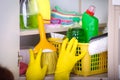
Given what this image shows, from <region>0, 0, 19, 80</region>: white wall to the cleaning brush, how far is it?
0.35 m

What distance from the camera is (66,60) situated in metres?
1.23

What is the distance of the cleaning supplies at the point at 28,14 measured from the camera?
4.26 ft

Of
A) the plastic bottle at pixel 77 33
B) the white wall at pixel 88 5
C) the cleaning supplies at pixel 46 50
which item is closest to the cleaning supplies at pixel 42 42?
the cleaning supplies at pixel 46 50

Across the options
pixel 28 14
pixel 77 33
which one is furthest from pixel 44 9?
pixel 77 33

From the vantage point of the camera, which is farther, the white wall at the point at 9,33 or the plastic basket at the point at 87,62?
the plastic basket at the point at 87,62

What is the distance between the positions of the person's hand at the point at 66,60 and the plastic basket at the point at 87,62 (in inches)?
2.2

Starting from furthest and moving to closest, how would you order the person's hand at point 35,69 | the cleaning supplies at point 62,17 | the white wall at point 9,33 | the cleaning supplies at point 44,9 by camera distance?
the cleaning supplies at point 62,17 < the cleaning supplies at point 44,9 < the person's hand at point 35,69 < the white wall at point 9,33

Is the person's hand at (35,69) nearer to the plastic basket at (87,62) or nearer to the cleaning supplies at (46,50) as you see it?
the cleaning supplies at (46,50)

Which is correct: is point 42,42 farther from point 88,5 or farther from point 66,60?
point 88,5

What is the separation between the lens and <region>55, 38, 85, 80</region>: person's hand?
1228 mm

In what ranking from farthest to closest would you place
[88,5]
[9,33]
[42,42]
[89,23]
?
[88,5]
[89,23]
[42,42]
[9,33]

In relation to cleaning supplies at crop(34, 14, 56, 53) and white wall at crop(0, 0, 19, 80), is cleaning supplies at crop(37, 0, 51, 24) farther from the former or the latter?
white wall at crop(0, 0, 19, 80)

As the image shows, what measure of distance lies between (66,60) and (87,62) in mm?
124

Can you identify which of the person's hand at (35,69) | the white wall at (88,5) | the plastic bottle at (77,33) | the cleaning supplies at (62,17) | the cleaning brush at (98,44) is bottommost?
the person's hand at (35,69)
